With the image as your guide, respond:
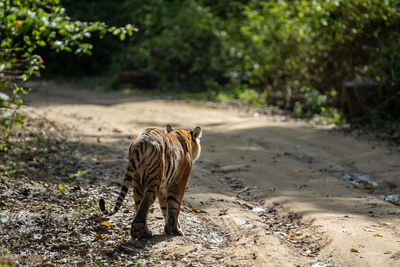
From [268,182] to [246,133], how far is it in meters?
4.00

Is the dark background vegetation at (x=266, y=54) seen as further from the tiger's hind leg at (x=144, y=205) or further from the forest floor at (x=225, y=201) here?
the tiger's hind leg at (x=144, y=205)

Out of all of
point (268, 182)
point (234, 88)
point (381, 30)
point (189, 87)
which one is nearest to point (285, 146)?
point (268, 182)

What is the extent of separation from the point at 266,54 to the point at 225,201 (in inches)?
470

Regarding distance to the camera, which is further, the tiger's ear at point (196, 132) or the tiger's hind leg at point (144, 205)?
the tiger's ear at point (196, 132)

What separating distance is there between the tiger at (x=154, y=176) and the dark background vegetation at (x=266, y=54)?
3.45 meters

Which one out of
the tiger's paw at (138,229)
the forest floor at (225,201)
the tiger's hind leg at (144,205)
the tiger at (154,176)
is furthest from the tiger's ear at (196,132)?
the tiger's paw at (138,229)

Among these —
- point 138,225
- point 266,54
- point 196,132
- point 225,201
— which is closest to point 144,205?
point 138,225

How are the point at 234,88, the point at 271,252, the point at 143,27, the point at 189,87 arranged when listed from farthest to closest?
the point at 143,27, the point at 189,87, the point at 234,88, the point at 271,252

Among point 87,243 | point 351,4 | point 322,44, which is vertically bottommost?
point 87,243

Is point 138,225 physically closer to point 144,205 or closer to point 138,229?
point 138,229

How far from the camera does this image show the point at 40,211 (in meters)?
5.93

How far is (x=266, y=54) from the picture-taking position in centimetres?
1822

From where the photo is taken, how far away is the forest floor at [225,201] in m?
5.12

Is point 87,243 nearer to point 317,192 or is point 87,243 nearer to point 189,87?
point 317,192
